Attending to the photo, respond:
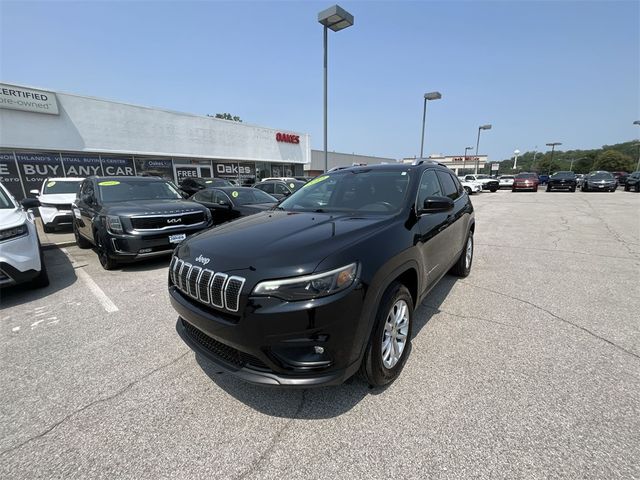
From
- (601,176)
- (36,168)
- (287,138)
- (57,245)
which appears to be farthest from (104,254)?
(601,176)

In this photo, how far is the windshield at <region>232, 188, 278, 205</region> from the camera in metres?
8.40

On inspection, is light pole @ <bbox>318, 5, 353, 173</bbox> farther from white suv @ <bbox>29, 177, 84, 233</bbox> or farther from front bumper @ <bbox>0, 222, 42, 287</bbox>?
white suv @ <bbox>29, 177, 84, 233</bbox>

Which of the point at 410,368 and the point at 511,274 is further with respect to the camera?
the point at 511,274

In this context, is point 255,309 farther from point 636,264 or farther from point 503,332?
point 636,264

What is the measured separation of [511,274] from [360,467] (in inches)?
176

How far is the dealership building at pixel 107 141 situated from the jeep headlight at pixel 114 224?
11.1 meters

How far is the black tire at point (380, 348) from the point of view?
216 cm

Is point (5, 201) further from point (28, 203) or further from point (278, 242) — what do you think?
point (278, 242)

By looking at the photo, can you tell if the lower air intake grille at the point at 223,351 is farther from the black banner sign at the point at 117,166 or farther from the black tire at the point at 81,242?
the black banner sign at the point at 117,166

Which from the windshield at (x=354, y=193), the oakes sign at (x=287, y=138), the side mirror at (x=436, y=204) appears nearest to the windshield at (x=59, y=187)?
the windshield at (x=354, y=193)

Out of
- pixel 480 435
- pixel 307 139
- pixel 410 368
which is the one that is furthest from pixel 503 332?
pixel 307 139

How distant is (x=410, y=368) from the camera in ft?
8.70

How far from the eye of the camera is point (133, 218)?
17.1 ft

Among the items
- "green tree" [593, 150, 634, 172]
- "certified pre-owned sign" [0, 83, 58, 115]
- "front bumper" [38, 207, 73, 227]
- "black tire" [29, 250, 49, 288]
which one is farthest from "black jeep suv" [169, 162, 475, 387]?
"green tree" [593, 150, 634, 172]
